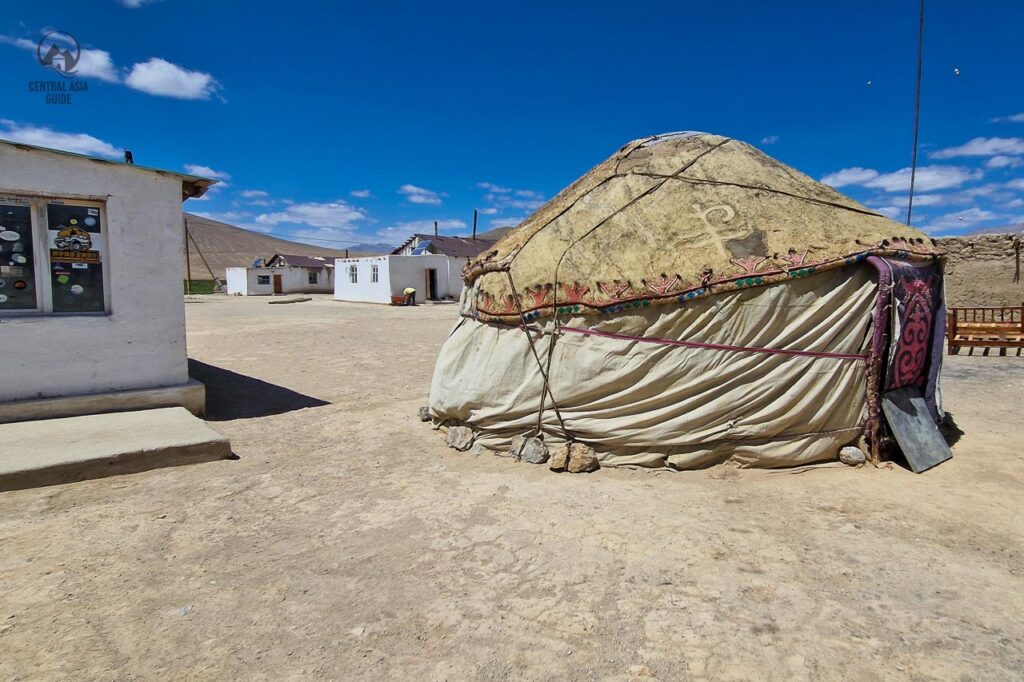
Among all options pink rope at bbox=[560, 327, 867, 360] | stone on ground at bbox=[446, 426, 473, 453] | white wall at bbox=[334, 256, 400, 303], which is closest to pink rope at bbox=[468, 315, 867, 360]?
pink rope at bbox=[560, 327, 867, 360]

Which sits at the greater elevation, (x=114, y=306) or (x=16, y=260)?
→ (x=16, y=260)

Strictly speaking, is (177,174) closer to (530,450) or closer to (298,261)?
(530,450)

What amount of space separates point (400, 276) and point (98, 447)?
2449 centimetres

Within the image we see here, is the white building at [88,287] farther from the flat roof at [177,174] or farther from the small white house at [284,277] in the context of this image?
the small white house at [284,277]

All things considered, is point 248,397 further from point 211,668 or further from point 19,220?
point 211,668

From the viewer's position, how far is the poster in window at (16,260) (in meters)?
4.98

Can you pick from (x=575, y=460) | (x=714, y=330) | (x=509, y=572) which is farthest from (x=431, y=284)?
(x=509, y=572)

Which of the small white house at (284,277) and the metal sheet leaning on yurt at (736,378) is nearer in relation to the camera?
the metal sheet leaning on yurt at (736,378)

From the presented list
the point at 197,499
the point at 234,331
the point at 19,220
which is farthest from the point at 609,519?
the point at 234,331

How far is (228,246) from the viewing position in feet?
349

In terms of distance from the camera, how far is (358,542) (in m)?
3.13

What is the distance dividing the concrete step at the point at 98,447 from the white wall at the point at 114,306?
1.58ft

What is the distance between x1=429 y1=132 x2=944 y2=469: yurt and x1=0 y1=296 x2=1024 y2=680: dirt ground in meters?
0.36

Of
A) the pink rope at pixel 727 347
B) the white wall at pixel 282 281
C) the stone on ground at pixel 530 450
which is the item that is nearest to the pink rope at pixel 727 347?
the pink rope at pixel 727 347
